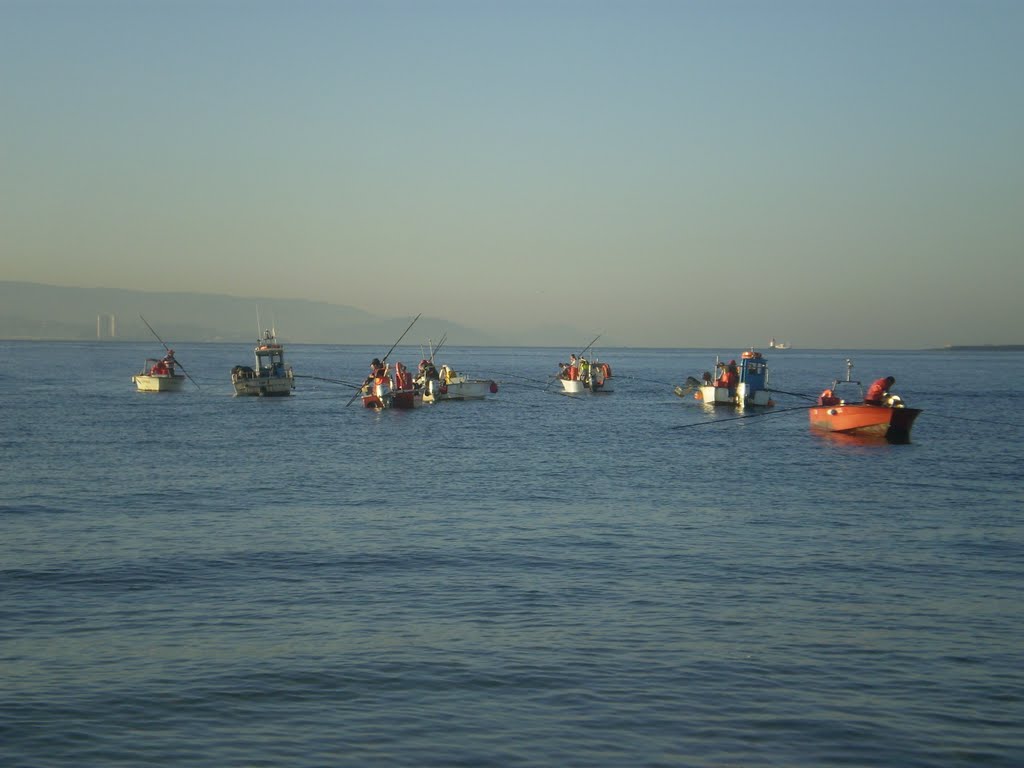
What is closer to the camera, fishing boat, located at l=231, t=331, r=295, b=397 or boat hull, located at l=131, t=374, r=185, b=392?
fishing boat, located at l=231, t=331, r=295, b=397

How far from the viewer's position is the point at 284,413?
201 ft

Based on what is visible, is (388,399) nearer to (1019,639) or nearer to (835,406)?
(835,406)

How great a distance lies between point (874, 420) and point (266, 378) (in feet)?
132

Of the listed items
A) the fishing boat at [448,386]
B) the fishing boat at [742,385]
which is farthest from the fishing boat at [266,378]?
the fishing boat at [742,385]

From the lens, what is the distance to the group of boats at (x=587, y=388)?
46.2m

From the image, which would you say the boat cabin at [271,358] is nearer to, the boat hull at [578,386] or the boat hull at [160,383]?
the boat hull at [160,383]

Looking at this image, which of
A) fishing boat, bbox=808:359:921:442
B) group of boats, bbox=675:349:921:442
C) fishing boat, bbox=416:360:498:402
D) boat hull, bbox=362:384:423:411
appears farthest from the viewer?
fishing boat, bbox=416:360:498:402

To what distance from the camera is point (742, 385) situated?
63.7 metres

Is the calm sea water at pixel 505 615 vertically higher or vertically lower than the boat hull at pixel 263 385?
lower

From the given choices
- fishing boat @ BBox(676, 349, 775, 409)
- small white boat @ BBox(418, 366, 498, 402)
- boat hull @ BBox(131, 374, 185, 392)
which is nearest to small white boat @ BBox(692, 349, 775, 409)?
fishing boat @ BBox(676, 349, 775, 409)

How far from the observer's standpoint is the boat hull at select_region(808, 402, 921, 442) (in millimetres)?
45344

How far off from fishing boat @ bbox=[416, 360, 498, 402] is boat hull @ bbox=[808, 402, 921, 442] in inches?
1072

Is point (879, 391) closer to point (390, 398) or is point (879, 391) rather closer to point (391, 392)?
point (391, 392)

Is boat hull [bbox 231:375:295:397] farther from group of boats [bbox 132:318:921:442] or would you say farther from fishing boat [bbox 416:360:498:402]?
fishing boat [bbox 416:360:498:402]
